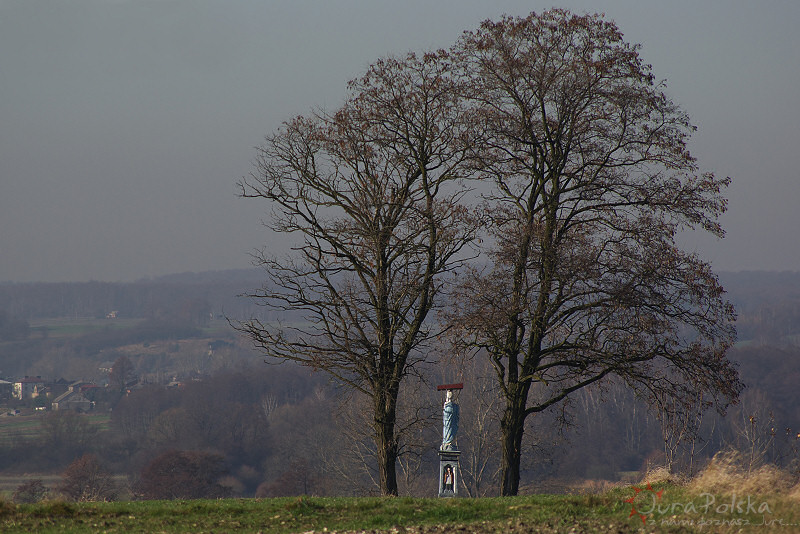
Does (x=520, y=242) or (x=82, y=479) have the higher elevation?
(x=520, y=242)

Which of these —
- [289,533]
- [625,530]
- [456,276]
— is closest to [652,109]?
[456,276]

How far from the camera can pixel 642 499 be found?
11.9 metres

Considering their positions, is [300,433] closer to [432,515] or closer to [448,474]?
[448,474]

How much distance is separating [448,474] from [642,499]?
17.2 ft

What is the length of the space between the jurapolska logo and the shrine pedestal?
13.2 feet

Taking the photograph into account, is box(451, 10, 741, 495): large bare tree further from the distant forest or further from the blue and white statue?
the distant forest

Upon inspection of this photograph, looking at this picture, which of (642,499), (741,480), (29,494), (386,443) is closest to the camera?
(741,480)

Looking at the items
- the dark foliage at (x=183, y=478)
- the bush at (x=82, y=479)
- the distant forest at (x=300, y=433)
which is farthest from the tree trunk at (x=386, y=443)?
the bush at (x=82, y=479)

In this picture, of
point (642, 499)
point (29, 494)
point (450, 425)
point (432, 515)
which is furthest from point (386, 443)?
point (29, 494)

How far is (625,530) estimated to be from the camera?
9.80m

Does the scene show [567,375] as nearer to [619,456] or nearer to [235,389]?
[619,456]

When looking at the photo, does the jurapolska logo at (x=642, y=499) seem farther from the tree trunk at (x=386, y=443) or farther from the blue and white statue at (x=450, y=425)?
the tree trunk at (x=386, y=443)

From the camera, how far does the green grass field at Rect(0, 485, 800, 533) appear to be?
1001 cm

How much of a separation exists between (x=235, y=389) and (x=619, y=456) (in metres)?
65.1
